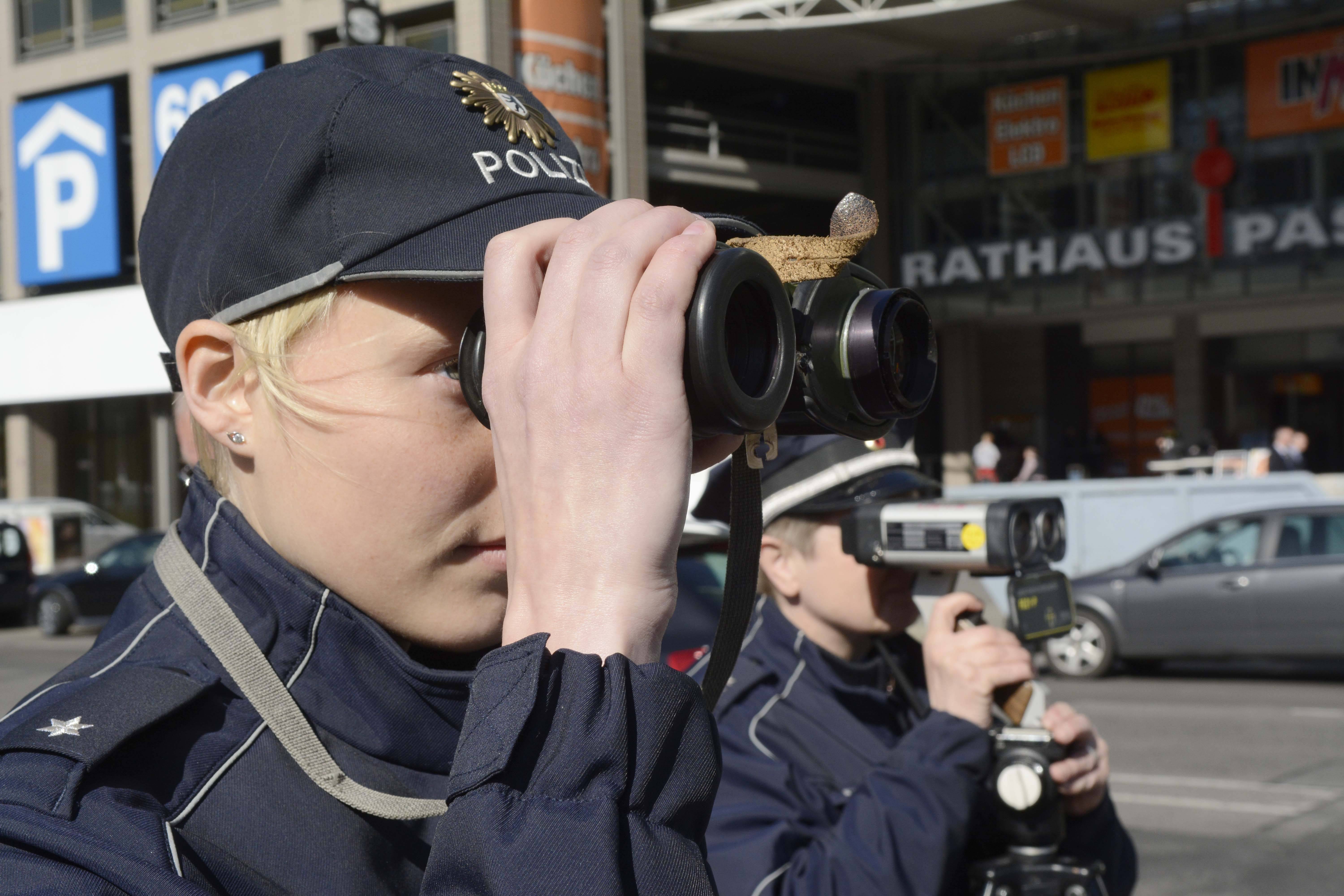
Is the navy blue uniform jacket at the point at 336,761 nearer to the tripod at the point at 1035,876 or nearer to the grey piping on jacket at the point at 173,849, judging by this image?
the grey piping on jacket at the point at 173,849

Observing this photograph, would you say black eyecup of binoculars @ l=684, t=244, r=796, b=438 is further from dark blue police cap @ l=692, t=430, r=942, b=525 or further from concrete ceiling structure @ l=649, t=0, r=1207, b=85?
concrete ceiling structure @ l=649, t=0, r=1207, b=85

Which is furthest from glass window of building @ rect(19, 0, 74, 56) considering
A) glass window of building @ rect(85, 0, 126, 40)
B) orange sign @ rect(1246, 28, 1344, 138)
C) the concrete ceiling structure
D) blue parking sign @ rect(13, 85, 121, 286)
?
orange sign @ rect(1246, 28, 1344, 138)

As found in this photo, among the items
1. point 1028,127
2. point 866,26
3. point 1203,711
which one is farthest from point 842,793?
point 1028,127

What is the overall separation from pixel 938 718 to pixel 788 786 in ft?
0.87

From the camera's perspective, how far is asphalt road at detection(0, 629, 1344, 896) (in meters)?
5.70

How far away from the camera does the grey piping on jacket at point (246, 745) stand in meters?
1.04

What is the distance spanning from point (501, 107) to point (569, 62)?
63.9 feet

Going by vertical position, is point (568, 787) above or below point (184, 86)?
below

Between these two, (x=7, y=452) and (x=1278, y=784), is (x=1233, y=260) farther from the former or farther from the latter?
(x=7, y=452)

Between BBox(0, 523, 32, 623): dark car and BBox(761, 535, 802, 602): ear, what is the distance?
645 inches

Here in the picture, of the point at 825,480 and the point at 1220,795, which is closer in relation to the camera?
the point at 825,480

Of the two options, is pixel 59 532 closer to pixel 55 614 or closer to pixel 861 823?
pixel 55 614

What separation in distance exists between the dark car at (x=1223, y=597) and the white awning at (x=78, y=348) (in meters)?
15.3

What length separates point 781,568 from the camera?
2.69 metres
